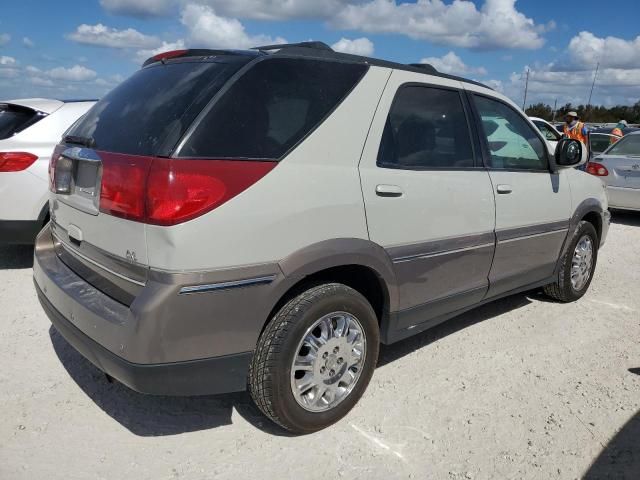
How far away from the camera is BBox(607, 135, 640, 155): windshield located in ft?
29.9

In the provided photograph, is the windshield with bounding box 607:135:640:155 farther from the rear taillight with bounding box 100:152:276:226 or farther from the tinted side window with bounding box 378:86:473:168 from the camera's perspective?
the rear taillight with bounding box 100:152:276:226

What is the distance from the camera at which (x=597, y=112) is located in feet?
210

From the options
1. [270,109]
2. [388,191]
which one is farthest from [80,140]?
[388,191]

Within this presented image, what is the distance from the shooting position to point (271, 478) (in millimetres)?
2494

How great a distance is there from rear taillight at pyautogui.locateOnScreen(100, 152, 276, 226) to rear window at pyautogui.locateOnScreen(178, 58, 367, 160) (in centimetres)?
6

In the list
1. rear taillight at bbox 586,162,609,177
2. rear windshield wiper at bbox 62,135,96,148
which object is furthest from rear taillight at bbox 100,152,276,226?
rear taillight at bbox 586,162,609,177

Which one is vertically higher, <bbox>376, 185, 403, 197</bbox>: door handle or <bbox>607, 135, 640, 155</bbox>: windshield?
<bbox>607, 135, 640, 155</bbox>: windshield

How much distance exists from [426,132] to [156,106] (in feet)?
5.10

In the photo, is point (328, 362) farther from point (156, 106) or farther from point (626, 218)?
point (626, 218)

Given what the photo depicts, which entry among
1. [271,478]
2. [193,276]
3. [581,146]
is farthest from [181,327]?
[581,146]

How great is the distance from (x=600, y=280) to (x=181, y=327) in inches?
196

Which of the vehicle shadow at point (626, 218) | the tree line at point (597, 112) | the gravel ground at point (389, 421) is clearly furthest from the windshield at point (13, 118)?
the tree line at point (597, 112)

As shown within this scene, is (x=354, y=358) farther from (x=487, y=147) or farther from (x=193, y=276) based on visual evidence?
(x=487, y=147)

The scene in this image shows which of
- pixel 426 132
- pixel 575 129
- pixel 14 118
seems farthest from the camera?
pixel 575 129
